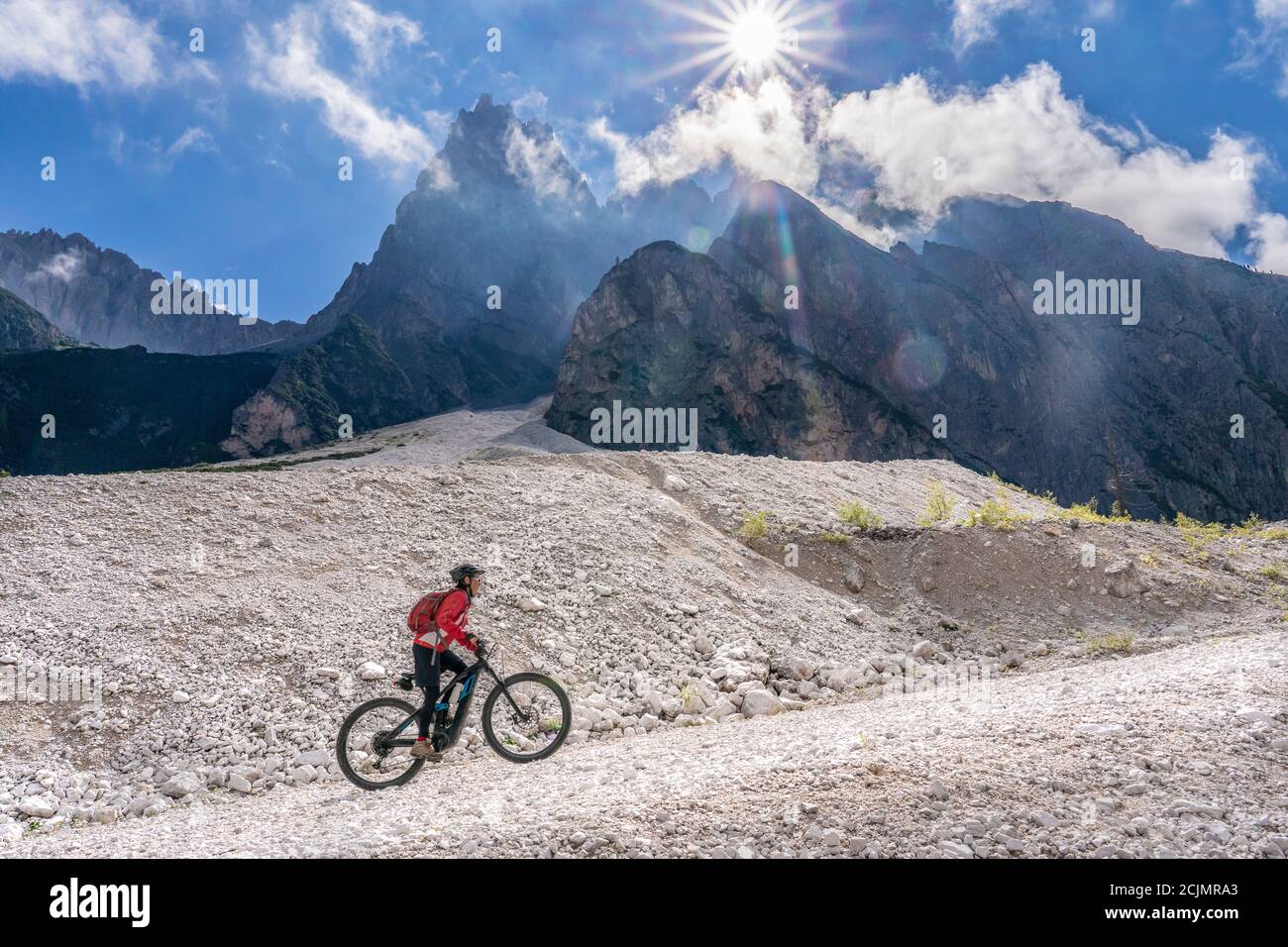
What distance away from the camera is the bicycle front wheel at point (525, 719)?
804 centimetres

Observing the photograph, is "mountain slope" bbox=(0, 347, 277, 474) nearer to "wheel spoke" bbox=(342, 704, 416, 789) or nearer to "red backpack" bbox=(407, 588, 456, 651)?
"wheel spoke" bbox=(342, 704, 416, 789)

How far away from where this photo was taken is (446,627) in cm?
747

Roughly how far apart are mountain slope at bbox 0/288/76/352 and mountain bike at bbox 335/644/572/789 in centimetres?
20298


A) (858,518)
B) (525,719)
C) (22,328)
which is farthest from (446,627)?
(22,328)

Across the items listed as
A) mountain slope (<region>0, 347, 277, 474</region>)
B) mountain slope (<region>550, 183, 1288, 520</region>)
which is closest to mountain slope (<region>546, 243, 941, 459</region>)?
mountain slope (<region>550, 183, 1288, 520</region>)

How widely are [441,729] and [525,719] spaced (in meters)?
1.05

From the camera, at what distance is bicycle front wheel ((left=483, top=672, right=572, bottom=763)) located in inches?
316

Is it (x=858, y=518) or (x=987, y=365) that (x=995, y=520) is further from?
(x=987, y=365)

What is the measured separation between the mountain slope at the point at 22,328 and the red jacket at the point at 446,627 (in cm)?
20361

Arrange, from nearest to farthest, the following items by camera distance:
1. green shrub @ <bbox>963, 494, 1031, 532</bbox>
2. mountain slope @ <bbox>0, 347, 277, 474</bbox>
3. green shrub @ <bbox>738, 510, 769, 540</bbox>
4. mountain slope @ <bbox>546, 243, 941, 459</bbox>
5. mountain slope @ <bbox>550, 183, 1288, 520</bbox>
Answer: green shrub @ <bbox>963, 494, 1031, 532</bbox> < green shrub @ <bbox>738, 510, 769, 540</bbox> < mountain slope @ <bbox>550, 183, 1288, 520</bbox> < mountain slope @ <bbox>546, 243, 941, 459</bbox> < mountain slope @ <bbox>0, 347, 277, 474</bbox>

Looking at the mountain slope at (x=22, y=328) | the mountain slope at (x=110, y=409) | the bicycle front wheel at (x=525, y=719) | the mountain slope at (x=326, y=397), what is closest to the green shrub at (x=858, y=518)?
the bicycle front wheel at (x=525, y=719)

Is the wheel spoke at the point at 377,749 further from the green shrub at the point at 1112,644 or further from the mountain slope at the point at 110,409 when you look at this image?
the mountain slope at the point at 110,409

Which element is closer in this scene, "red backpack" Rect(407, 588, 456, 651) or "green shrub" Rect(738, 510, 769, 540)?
"red backpack" Rect(407, 588, 456, 651)
